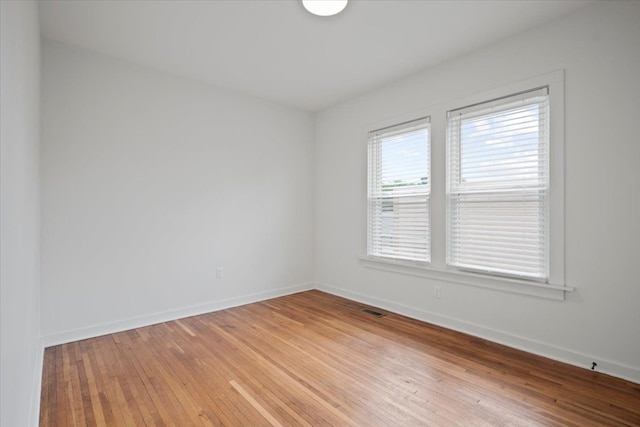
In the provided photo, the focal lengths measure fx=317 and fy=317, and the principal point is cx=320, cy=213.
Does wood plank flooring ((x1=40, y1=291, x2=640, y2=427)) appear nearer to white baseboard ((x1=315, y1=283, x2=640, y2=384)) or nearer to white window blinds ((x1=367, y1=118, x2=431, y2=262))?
white baseboard ((x1=315, y1=283, x2=640, y2=384))

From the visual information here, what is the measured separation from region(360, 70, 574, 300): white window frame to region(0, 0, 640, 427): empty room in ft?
0.06

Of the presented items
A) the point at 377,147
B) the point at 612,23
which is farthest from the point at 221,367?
the point at 612,23

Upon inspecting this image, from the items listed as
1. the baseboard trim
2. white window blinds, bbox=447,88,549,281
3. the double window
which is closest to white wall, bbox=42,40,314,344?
the baseboard trim

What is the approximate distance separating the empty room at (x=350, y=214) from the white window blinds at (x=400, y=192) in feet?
0.09

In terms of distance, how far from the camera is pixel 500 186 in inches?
114

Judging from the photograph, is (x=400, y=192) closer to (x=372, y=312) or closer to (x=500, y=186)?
(x=500, y=186)

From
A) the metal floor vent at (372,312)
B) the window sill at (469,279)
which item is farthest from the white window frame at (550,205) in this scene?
the metal floor vent at (372,312)

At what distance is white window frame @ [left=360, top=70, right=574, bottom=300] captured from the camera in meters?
2.56

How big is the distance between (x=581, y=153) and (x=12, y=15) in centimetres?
341

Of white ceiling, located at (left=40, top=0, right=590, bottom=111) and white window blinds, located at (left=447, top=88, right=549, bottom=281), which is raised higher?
white ceiling, located at (left=40, top=0, right=590, bottom=111)

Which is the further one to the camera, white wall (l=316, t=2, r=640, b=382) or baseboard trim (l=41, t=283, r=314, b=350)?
baseboard trim (l=41, t=283, r=314, b=350)

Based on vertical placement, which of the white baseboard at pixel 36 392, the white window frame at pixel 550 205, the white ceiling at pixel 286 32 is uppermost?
the white ceiling at pixel 286 32

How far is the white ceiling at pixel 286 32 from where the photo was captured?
245 centimetres

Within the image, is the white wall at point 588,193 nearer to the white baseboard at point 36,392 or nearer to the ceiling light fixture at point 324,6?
the ceiling light fixture at point 324,6
